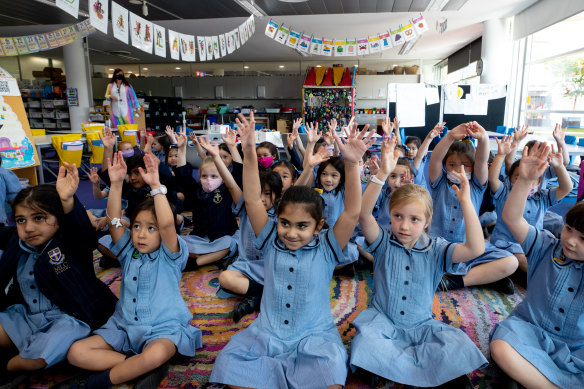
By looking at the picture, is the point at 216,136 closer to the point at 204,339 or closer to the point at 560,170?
the point at 204,339

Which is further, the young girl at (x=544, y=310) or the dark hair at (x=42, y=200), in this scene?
the dark hair at (x=42, y=200)

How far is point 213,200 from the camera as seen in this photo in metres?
2.49

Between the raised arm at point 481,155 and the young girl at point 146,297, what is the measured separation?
1565 mm

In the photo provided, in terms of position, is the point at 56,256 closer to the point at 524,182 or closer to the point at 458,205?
the point at 524,182

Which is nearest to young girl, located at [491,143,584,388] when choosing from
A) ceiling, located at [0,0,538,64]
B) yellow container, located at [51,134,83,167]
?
yellow container, located at [51,134,83,167]

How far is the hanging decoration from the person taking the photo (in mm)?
4730

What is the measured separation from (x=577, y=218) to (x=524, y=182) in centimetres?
19

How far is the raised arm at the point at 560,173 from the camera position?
188 cm

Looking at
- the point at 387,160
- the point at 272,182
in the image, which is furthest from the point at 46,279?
the point at 387,160

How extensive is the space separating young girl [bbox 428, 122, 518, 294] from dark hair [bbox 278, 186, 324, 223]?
99 cm

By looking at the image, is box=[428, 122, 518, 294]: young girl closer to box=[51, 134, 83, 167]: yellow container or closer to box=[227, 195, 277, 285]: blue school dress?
box=[227, 195, 277, 285]: blue school dress

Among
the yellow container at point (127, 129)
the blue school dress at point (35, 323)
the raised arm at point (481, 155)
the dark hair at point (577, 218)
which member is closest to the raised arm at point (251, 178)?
the blue school dress at point (35, 323)

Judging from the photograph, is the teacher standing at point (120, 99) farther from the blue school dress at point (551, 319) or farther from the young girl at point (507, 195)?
the blue school dress at point (551, 319)

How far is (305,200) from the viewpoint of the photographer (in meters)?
1.40
